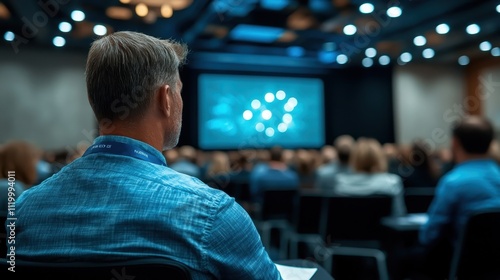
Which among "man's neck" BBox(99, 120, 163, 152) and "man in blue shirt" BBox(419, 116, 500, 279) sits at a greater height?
"man's neck" BBox(99, 120, 163, 152)

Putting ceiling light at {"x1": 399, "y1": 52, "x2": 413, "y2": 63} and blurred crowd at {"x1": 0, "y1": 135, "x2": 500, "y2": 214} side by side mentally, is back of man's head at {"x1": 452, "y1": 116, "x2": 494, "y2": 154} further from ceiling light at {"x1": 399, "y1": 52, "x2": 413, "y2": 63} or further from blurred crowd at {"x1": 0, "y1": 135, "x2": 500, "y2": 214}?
ceiling light at {"x1": 399, "y1": 52, "x2": 413, "y2": 63}

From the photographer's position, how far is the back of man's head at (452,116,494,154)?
242 cm

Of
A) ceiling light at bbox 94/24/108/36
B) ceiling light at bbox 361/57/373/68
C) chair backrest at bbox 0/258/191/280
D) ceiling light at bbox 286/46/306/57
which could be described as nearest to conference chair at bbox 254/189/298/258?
chair backrest at bbox 0/258/191/280

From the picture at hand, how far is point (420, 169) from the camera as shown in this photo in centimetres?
434

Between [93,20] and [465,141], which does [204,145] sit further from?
[465,141]

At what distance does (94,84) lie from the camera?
3.43 ft

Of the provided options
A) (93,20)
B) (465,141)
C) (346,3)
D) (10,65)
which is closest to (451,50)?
(346,3)

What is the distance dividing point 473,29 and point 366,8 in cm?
276

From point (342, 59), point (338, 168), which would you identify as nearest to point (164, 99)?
point (338, 168)

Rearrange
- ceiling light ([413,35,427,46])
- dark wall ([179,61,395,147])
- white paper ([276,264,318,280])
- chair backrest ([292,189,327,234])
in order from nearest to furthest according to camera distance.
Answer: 1. white paper ([276,264,318,280])
2. chair backrest ([292,189,327,234])
3. ceiling light ([413,35,427,46])
4. dark wall ([179,61,395,147])

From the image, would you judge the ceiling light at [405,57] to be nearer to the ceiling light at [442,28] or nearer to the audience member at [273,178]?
the ceiling light at [442,28]

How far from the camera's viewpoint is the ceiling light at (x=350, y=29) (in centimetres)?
847

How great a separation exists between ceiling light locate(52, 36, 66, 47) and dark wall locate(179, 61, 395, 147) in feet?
17.5

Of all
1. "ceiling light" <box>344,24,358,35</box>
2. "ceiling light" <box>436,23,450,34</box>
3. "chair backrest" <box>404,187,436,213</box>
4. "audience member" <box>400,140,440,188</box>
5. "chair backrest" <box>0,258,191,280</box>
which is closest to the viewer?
"chair backrest" <box>0,258,191,280</box>
